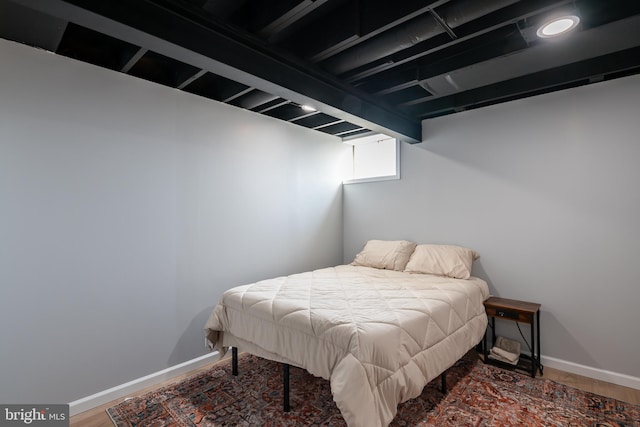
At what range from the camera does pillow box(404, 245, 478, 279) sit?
3059mm

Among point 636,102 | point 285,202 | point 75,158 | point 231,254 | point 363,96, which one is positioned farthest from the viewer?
point 285,202

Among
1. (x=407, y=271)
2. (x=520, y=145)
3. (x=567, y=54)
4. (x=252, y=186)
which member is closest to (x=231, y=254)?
(x=252, y=186)

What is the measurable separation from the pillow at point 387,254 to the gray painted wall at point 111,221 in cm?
119

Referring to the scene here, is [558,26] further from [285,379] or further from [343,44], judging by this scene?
[285,379]

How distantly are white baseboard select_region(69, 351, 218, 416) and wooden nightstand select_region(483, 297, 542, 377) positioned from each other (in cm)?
262

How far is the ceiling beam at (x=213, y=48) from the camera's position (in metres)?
1.50

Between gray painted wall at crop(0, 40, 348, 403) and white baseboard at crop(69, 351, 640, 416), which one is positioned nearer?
gray painted wall at crop(0, 40, 348, 403)

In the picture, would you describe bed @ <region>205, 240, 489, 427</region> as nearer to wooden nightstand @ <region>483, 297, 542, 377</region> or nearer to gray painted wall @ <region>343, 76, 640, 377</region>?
wooden nightstand @ <region>483, 297, 542, 377</region>

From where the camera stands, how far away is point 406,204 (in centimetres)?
386

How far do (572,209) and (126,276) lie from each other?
3.81 m

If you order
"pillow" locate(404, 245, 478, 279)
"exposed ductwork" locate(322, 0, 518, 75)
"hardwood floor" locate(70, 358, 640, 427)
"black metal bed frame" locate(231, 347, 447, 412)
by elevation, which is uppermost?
"exposed ductwork" locate(322, 0, 518, 75)

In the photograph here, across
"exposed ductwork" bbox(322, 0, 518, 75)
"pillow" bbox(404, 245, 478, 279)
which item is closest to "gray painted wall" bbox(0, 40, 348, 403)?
"exposed ductwork" bbox(322, 0, 518, 75)

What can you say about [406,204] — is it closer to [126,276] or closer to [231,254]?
[231,254]

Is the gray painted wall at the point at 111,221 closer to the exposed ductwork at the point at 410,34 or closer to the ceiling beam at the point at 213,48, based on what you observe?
the ceiling beam at the point at 213,48
